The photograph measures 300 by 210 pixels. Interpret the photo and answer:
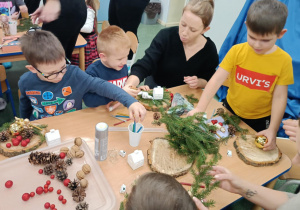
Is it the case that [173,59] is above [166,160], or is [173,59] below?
above

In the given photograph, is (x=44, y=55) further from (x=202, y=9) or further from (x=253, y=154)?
(x=253, y=154)

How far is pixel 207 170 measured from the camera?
3.27ft

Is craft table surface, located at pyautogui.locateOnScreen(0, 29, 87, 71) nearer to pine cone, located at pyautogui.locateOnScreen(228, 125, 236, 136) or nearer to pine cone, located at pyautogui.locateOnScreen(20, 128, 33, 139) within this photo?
pine cone, located at pyautogui.locateOnScreen(20, 128, 33, 139)

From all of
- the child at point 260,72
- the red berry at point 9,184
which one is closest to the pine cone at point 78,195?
the red berry at point 9,184

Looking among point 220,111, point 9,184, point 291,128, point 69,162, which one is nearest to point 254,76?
point 220,111

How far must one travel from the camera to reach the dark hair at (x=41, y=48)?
1308 mm

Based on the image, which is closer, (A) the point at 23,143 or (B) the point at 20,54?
(A) the point at 23,143

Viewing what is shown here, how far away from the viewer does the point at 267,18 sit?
4.29 feet

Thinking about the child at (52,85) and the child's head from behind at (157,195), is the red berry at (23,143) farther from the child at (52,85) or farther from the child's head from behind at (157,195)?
the child's head from behind at (157,195)

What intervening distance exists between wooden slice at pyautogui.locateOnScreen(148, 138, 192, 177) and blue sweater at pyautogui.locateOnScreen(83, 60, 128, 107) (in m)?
0.49

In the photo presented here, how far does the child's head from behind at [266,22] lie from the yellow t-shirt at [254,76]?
0.14 meters

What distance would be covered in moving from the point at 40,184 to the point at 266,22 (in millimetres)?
1408

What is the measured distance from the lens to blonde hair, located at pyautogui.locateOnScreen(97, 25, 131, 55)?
1.63 meters

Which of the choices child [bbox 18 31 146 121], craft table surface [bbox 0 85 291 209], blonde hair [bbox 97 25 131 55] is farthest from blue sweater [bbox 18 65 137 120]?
blonde hair [bbox 97 25 131 55]
